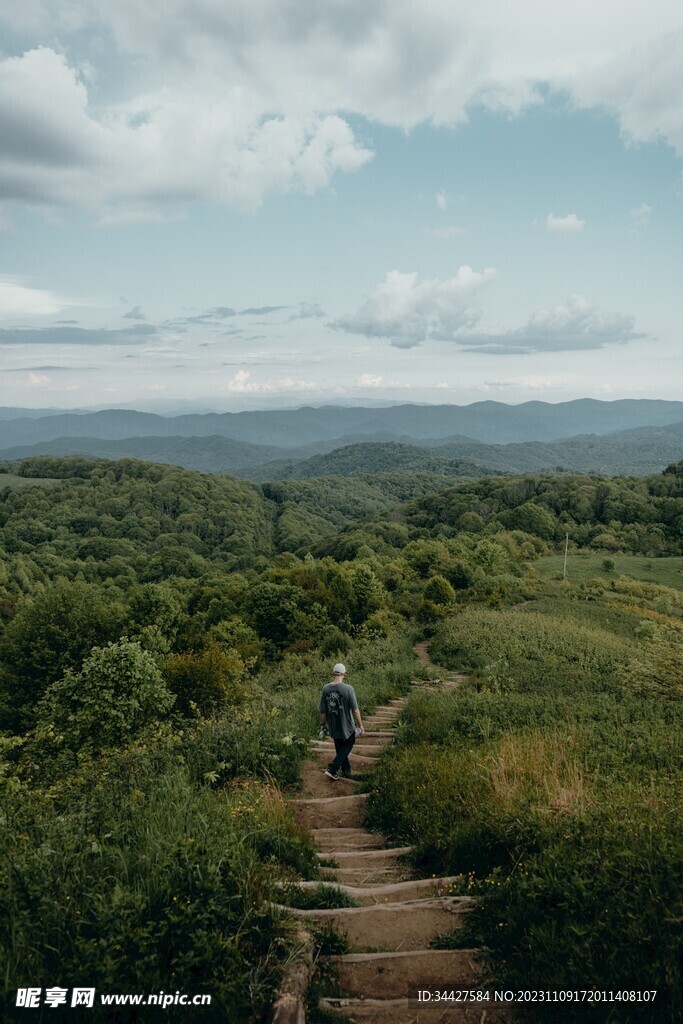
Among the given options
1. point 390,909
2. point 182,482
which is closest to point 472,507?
point 182,482

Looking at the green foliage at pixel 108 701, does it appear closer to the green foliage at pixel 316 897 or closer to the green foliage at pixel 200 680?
the green foliage at pixel 200 680

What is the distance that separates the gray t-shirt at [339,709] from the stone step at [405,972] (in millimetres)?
4369

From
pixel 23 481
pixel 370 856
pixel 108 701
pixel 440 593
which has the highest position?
pixel 23 481

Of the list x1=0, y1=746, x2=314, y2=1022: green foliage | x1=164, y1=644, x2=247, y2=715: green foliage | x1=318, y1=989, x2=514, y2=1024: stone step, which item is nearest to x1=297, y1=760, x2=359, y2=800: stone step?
x1=0, y1=746, x2=314, y2=1022: green foliage

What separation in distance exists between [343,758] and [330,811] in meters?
1.29

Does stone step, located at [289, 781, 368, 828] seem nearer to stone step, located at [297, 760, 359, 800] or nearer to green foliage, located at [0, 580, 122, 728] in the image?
stone step, located at [297, 760, 359, 800]

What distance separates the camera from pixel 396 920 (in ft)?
14.7

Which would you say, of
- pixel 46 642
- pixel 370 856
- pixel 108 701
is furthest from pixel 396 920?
pixel 46 642

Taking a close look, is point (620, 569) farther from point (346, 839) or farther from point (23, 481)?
point (23, 481)

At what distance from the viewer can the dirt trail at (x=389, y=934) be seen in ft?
11.8

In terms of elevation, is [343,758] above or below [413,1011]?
below

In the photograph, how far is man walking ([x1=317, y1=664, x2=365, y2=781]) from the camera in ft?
27.6

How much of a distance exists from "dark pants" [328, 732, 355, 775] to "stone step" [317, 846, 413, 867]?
8.05 ft

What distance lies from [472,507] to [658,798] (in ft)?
421
